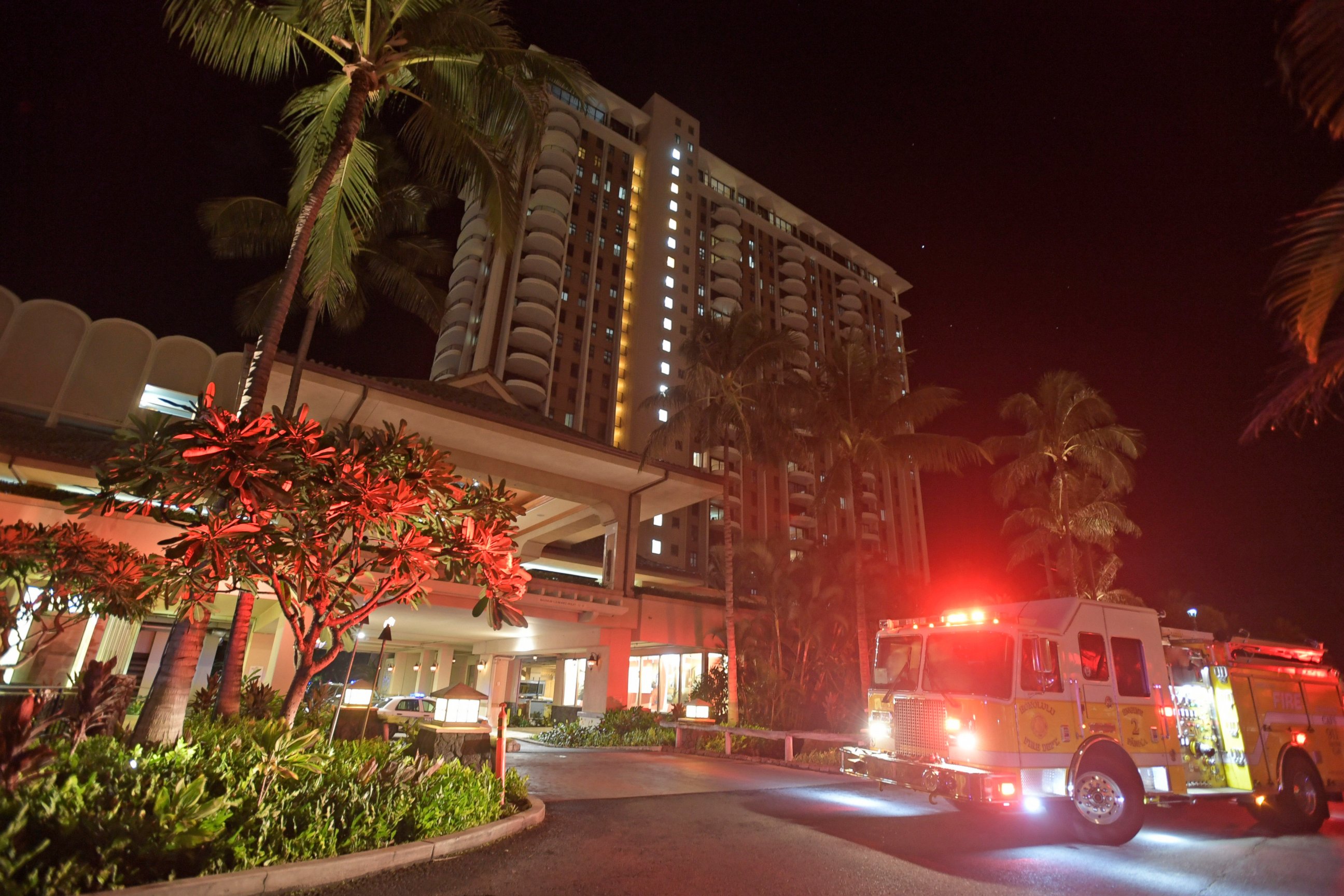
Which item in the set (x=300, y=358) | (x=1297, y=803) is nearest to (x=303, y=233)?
(x=300, y=358)

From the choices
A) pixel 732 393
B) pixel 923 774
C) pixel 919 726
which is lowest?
pixel 923 774

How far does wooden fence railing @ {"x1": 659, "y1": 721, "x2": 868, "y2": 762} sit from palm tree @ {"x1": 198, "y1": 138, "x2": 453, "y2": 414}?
13.0 m

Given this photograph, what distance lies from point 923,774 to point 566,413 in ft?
181

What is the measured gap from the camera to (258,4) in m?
9.11

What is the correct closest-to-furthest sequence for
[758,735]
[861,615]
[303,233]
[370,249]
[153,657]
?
[303,233] → [758,735] → [370,249] → [861,615] → [153,657]

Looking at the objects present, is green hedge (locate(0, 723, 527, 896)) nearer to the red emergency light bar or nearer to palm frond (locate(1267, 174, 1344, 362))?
the red emergency light bar

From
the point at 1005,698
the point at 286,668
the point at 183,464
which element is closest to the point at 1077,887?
the point at 1005,698

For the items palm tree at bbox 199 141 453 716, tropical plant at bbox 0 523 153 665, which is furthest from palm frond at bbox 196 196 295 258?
tropical plant at bbox 0 523 153 665

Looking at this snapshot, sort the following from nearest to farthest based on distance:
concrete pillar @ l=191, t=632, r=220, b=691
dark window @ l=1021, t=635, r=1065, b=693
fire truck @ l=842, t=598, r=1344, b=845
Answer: fire truck @ l=842, t=598, r=1344, b=845 < dark window @ l=1021, t=635, r=1065, b=693 < concrete pillar @ l=191, t=632, r=220, b=691

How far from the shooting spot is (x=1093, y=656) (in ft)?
29.1

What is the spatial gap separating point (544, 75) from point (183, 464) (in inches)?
284

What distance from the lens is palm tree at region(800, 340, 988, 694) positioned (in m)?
21.7

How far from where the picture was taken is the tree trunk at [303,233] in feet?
28.8

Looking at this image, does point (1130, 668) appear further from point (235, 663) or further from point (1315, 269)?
point (235, 663)
